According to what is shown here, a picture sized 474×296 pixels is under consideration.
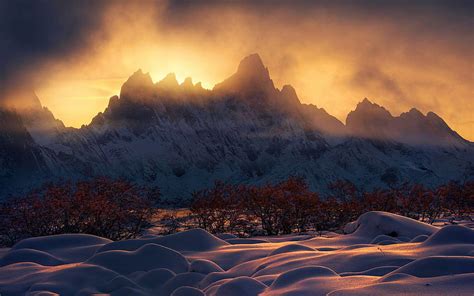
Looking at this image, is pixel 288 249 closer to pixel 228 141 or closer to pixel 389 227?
pixel 389 227

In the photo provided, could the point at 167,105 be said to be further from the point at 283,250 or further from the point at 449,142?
the point at 283,250

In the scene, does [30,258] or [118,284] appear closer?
[118,284]

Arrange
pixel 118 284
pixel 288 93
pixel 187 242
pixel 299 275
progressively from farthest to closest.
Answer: pixel 288 93 → pixel 187 242 → pixel 118 284 → pixel 299 275

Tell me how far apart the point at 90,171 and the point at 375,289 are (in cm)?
14304

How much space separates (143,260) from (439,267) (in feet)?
14.6

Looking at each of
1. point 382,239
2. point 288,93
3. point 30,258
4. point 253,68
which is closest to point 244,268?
point 382,239

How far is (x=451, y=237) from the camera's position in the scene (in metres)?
7.94

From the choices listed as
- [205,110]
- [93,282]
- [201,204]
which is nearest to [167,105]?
[205,110]

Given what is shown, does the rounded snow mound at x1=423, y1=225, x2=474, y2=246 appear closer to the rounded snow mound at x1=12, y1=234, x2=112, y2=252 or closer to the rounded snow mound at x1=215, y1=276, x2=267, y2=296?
the rounded snow mound at x1=215, y1=276, x2=267, y2=296

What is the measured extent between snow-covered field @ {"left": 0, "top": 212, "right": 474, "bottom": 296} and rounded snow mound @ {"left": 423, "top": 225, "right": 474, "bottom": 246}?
1 centimetres

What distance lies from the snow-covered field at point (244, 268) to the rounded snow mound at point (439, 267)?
0.01 meters

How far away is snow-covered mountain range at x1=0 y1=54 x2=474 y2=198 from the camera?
152875mm

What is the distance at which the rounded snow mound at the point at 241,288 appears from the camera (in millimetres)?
5898

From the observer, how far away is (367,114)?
19438cm
